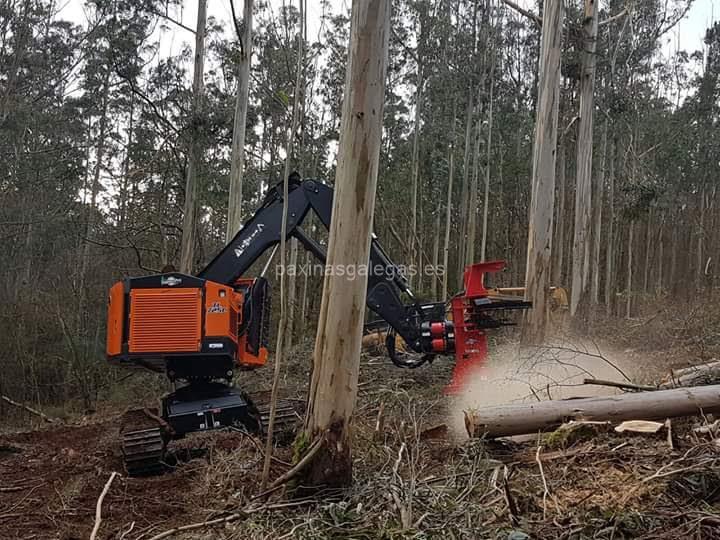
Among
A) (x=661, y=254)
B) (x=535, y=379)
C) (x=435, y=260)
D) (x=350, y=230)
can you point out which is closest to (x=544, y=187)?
(x=535, y=379)

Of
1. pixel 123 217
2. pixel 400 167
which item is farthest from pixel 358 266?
pixel 400 167

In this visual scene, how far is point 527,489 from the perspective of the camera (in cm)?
422

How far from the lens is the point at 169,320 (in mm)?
6977

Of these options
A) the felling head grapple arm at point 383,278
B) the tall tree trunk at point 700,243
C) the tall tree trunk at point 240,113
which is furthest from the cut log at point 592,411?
the tall tree trunk at point 700,243

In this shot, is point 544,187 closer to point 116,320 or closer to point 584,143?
point 116,320

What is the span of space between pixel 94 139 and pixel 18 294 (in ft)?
44.4

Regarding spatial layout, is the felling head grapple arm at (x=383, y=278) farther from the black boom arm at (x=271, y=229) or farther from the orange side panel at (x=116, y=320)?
the orange side panel at (x=116, y=320)

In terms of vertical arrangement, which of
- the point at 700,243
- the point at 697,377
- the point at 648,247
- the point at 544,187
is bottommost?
the point at 697,377

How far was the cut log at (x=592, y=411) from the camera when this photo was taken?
489cm

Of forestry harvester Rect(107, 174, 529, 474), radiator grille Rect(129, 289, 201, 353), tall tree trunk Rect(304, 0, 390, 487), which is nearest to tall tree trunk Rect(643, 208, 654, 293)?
forestry harvester Rect(107, 174, 529, 474)

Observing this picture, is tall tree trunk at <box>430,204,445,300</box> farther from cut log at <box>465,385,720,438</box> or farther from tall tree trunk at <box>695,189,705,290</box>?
cut log at <box>465,385,720,438</box>

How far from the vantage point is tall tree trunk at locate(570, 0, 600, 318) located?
552 inches

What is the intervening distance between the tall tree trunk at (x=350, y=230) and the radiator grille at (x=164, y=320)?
270 centimetres

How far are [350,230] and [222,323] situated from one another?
116 inches
